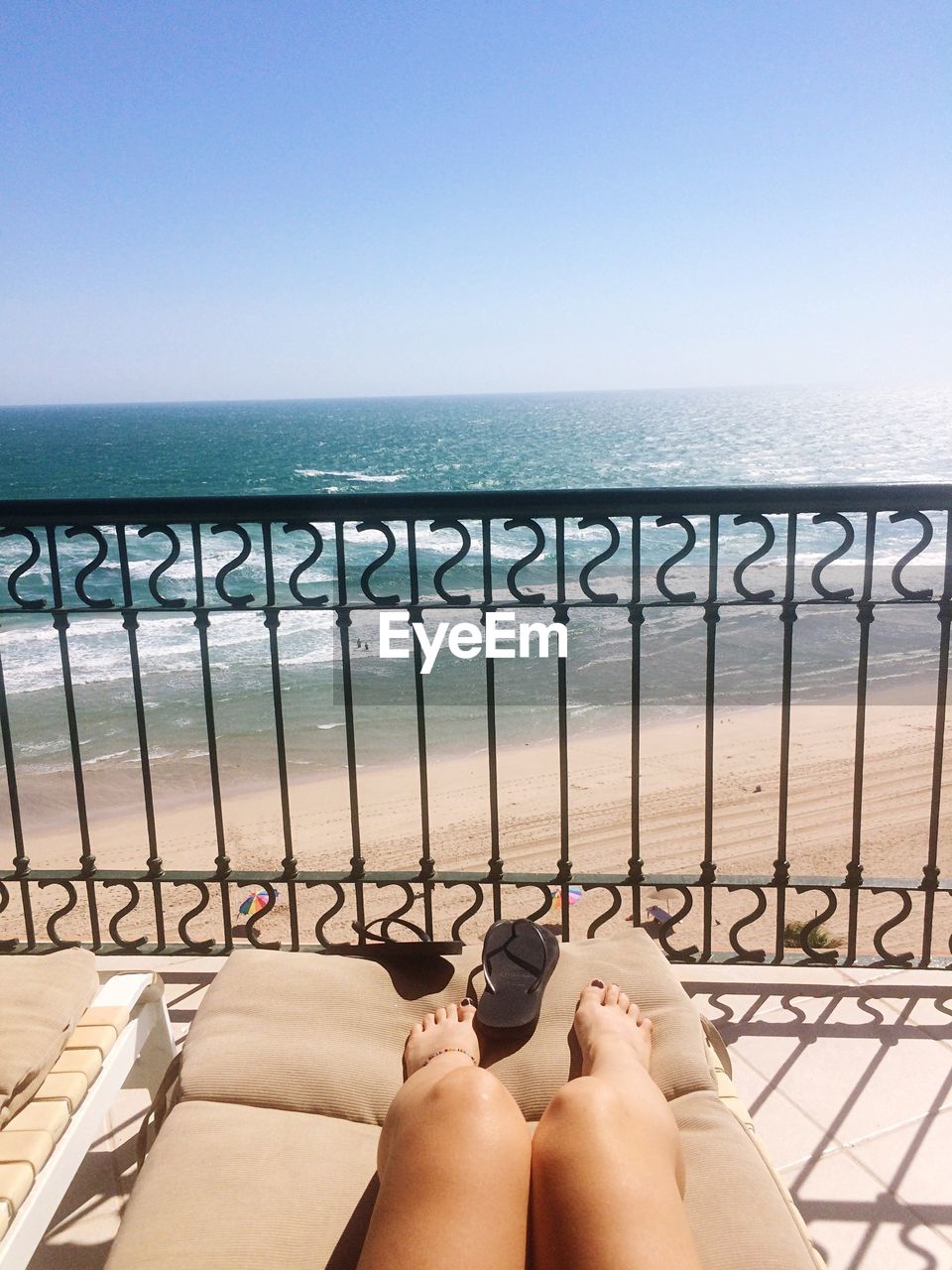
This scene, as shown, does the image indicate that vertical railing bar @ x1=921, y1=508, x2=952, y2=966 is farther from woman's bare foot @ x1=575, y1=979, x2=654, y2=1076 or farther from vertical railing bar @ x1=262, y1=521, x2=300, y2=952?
vertical railing bar @ x1=262, y1=521, x2=300, y2=952

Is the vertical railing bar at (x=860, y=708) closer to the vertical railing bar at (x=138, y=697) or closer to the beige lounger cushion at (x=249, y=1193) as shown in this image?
the beige lounger cushion at (x=249, y=1193)

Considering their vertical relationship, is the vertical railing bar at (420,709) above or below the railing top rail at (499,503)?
below

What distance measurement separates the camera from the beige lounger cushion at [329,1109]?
1.17 m

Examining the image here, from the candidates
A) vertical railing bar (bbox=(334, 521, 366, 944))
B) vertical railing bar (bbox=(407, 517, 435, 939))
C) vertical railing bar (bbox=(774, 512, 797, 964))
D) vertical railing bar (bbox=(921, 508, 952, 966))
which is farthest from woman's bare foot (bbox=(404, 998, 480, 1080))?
vertical railing bar (bbox=(921, 508, 952, 966))

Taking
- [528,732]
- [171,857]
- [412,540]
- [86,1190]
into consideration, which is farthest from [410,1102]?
[528,732]

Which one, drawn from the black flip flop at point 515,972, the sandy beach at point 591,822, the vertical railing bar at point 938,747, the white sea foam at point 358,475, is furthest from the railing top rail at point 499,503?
the white sea foam at point 358,475

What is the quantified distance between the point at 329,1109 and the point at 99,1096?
0.40 m

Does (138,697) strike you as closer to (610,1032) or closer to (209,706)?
(209,706)

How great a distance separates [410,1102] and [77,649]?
13.3m

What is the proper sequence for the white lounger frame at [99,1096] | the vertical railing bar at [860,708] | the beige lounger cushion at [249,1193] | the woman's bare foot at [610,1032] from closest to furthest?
the beige lounger cushion at [249,1193], the white lounger frame at [99,1096], the woman's bare foot at [610,1032], the vertical railing bar at [860,708]

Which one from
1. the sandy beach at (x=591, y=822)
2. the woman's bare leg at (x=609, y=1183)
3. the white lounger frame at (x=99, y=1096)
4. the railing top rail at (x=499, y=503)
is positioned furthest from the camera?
the sandy beach at (x=591, y=822)

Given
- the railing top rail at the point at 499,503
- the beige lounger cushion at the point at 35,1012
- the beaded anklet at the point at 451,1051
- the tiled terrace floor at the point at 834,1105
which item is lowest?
the tiled terrace floor at the point at 834,1105

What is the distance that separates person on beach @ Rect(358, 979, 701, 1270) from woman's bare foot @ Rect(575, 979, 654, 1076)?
0.11 meters

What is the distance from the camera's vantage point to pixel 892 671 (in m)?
11.2
